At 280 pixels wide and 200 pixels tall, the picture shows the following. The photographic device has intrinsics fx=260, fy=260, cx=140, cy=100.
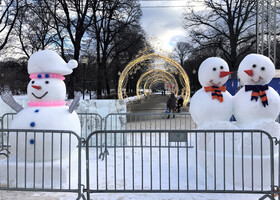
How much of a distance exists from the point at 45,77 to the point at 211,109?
131 inches

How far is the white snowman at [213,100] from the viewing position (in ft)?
16.7

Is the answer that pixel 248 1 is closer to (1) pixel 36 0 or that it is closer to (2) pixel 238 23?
(2) pixel 238 23

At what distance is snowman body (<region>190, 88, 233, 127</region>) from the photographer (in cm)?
509

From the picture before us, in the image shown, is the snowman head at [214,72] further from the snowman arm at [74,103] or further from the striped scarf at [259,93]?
the snowman arm at [74,103]

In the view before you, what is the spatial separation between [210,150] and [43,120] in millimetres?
3178

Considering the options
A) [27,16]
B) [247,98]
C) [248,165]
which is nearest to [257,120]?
[247,98]

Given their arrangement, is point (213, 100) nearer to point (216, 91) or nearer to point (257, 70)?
point (216, 91)

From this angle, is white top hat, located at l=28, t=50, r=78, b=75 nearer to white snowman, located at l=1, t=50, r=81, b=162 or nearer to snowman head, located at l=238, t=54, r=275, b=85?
white snowman, located at l=1, t=50, r=81, b=162

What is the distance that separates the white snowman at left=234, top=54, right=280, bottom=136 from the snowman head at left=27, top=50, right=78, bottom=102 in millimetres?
3588

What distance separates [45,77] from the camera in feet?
16.9

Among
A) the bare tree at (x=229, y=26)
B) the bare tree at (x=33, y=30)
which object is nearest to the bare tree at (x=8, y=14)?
the bare tree at (x=33, y=30)

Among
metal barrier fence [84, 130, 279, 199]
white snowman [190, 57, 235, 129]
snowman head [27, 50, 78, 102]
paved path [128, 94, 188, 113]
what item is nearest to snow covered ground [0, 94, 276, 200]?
metal barrier fence [84, 130, 279, 199]

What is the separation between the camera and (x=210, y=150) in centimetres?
495

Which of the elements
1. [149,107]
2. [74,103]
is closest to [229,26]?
[149,107]
